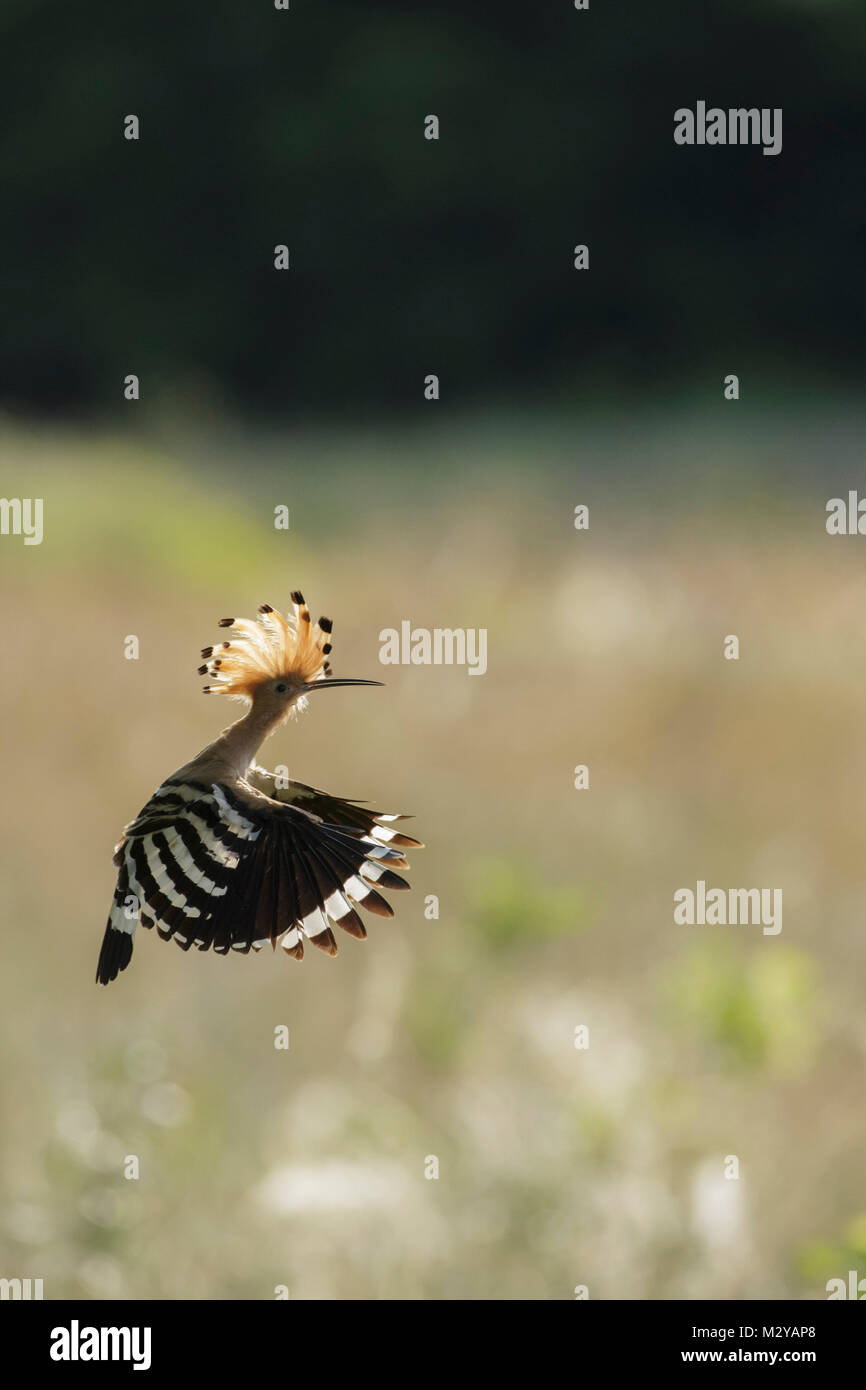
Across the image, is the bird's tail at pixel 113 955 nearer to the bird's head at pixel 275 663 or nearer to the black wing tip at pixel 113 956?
the black wing tip at pixel 113 956

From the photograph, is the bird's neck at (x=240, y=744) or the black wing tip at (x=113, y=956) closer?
the black wing tip at (x=113, y=956)

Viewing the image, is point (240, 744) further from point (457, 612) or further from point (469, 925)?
point (457, 612)

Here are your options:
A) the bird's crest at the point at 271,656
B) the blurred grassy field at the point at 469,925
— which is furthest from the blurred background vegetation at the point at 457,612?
the bird's crest at the point at 271,656

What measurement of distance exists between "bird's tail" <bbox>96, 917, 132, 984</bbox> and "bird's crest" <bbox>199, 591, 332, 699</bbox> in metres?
0.22

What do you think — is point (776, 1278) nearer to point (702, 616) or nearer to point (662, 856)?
point (662, 856)

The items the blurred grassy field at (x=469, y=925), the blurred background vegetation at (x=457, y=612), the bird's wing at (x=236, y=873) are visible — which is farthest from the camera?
the blurred background vegetation at (x=457, y=612)

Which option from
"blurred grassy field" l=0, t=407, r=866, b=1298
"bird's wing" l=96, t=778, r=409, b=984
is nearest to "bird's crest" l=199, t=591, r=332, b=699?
"bird's wing" l=96, t=778, r=409, b=984

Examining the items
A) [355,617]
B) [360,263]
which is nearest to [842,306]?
[360,263]

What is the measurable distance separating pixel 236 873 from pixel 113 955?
0.32ft

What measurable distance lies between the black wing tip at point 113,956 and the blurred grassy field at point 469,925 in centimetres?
167

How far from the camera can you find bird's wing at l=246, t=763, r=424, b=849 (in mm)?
1182

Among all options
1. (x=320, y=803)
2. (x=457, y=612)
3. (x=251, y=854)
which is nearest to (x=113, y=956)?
(x=251, y=854)

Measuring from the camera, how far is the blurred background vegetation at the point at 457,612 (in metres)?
3.40

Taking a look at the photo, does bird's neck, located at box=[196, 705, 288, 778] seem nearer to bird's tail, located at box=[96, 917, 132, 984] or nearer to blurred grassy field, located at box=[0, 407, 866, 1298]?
bird's tail, located at box=[96, 917, 132, 984]
